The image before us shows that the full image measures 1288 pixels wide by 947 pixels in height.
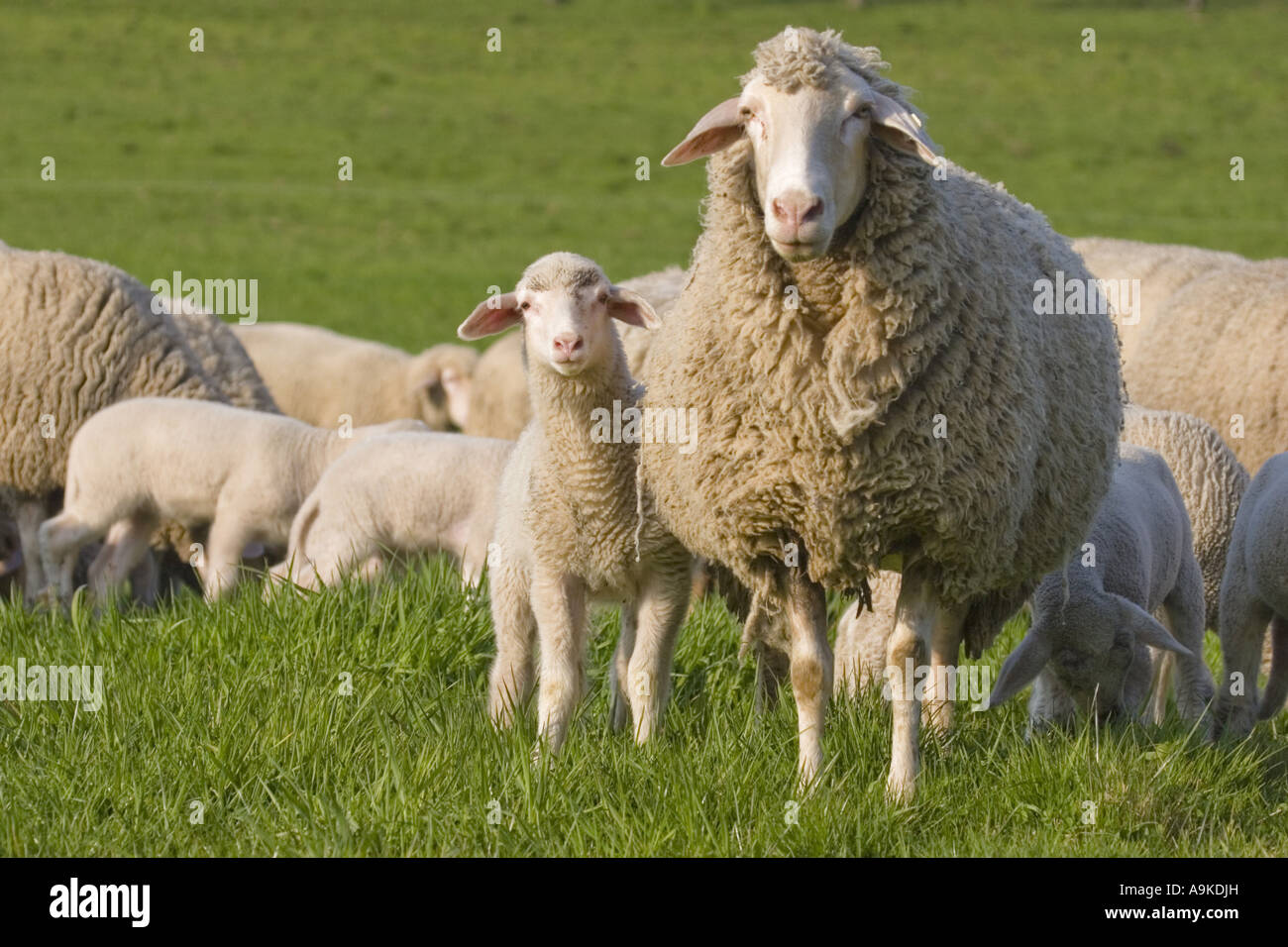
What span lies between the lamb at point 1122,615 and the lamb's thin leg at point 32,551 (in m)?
4.36

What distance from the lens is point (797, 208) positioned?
3889 millimetres

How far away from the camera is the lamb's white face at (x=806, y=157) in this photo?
3902mm

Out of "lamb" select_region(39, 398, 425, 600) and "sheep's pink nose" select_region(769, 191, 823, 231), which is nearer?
"sheep's pink nose" select_region(769, 191, 823, 231)

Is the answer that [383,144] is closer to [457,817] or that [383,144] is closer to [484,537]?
[484,537]

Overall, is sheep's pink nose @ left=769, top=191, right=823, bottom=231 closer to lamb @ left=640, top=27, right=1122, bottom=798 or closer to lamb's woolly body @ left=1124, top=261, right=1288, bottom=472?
lamb @ left=640, top=27, right=1122, bottom=798

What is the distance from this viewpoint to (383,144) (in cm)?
2916

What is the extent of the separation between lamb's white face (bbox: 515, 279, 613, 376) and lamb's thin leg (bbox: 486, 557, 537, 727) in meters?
0.66

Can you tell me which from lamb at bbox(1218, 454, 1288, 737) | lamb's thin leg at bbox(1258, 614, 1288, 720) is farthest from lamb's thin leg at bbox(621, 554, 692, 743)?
lamb's thin leg at bbox(1258, 614, 1288, 720)

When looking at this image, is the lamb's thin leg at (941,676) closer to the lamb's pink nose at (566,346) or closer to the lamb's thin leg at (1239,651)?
the lamb's pink nose at (566,346)

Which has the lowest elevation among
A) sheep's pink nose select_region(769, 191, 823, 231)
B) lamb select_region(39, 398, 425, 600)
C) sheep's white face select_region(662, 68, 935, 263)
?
lamb select_region(39, 398, 425, 600)

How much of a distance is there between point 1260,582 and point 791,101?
8.73 ft

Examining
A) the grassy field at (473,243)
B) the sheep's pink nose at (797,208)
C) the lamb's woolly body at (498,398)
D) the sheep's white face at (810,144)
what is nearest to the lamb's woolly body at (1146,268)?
the grassy field at (473,243)

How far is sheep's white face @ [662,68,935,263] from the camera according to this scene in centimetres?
391

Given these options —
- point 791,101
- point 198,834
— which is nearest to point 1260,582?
point 791,101
